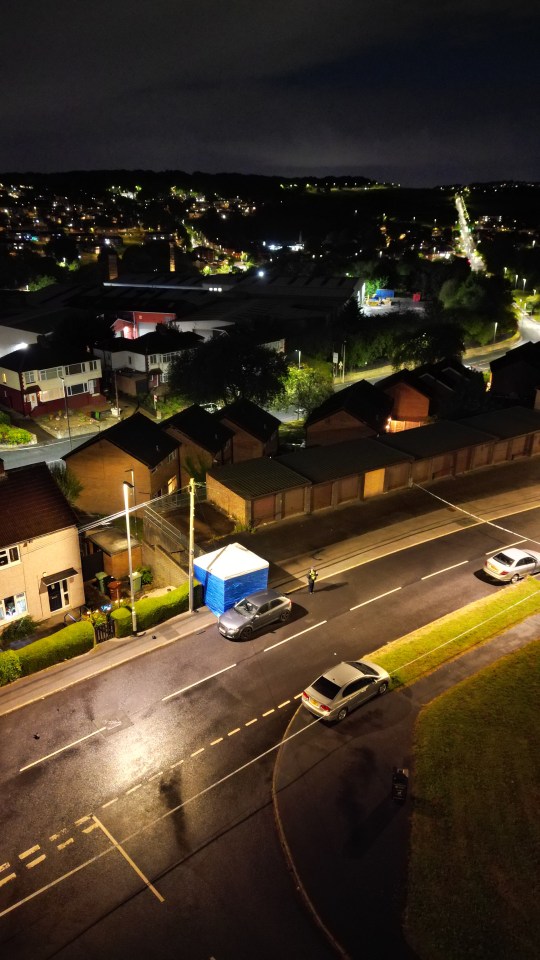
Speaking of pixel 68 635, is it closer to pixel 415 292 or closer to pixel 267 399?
pixel 267 399

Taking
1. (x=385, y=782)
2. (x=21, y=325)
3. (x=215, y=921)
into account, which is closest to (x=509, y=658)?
(x=385, y=782)

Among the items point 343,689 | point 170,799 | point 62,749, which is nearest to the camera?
point 170,799

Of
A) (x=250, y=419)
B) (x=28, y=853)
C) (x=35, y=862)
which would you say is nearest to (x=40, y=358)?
(x=250, y=419)

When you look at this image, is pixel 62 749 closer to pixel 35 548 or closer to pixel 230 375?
pixel 35 548

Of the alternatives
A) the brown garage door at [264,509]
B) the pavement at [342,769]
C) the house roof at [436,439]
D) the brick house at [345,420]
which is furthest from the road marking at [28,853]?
the brick house at [345,420]

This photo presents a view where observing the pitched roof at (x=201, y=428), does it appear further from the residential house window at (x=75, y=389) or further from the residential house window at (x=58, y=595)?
the residential house window at (x=75, y=389)

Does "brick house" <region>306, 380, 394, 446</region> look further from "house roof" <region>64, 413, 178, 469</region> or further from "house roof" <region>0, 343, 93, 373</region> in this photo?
"house roof" <region>0, 343, 93, 373</region>
